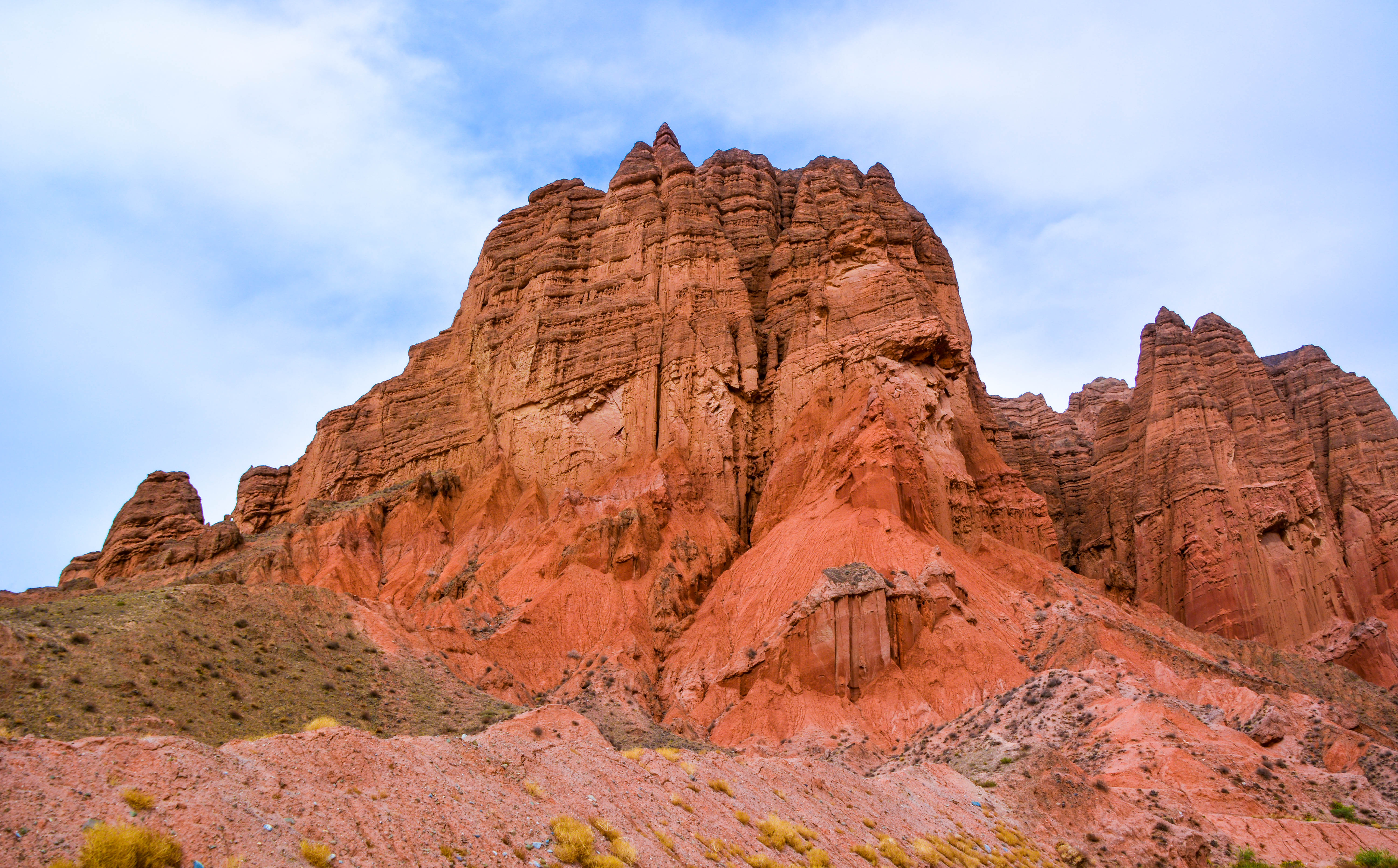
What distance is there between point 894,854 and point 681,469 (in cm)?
3782

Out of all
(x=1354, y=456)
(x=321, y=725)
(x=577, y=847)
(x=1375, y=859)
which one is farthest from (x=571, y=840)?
(x=1354, y=456)

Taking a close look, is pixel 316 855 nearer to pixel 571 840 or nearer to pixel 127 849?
pixel 127 849

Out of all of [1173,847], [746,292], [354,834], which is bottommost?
[1173,847]

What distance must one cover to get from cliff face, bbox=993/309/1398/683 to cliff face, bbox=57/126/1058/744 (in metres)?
15.2

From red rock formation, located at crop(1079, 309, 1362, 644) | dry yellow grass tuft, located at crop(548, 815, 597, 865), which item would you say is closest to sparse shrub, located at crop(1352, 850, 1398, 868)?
dry yellow grass tuft, located at crop(548, 815, 597, 865)

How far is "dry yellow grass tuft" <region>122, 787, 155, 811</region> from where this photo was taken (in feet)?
A: 37.7

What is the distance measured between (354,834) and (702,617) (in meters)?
37.9

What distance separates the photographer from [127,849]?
10406 millimetres

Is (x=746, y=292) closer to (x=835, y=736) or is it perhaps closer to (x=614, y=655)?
(x=614, y=655)

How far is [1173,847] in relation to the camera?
25.6 metres

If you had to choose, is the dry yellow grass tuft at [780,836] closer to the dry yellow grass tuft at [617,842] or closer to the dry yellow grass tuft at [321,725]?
the dry yellow grass tuft at [617,842]

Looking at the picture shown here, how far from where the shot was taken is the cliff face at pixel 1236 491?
216 ft

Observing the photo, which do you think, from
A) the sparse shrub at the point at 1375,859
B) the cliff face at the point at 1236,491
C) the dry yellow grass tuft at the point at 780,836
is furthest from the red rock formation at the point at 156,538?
the sparse shrub at the point at 1375,859

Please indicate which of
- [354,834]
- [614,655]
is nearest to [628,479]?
[614,655]
